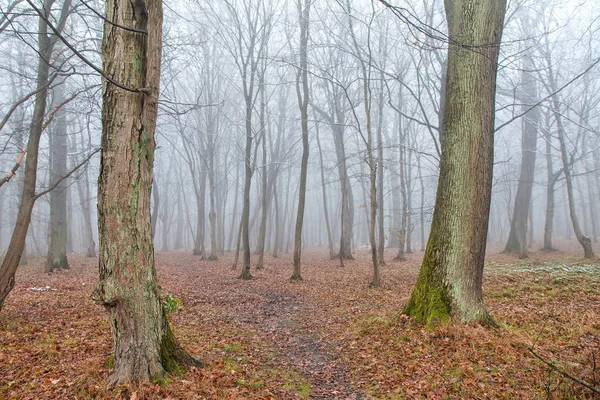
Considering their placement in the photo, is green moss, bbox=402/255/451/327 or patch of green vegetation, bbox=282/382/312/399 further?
green moss, bbox=402/255/451/327

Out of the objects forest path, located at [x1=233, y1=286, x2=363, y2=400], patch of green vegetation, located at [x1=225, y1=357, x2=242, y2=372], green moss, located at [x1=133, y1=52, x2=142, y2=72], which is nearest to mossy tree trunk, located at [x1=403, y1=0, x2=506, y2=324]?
forest path, located at [x1=233, y1=286, x2=363, y2=400]

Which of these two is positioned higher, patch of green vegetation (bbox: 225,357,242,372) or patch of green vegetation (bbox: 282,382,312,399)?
patch of green vegetation (bbox: 225,357,242,372)

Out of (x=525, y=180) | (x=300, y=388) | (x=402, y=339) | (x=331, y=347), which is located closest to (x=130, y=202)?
(x=300, y=388)

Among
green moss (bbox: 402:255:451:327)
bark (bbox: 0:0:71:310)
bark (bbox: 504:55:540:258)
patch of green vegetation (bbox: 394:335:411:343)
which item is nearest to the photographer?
patch of green vegetation (bbox: 394:335:411:343)

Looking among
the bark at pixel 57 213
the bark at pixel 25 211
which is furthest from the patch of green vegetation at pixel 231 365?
the bark at pixel 57 213

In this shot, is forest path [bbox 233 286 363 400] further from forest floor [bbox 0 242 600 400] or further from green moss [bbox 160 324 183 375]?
green moss [bbox 160 324 183 375]

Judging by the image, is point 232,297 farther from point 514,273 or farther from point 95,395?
point 514,273

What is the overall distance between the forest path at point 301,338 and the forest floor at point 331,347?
25mm

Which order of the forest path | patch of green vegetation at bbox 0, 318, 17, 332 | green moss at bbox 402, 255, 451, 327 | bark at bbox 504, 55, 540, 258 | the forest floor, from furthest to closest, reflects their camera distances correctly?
bark at bbox 504, 55, 540, 258 < patch of green vegetation at bbox 0, 318, 17, 332 < green moss at bbox 402, 255, 451, 327 < the forest path < the forest floor

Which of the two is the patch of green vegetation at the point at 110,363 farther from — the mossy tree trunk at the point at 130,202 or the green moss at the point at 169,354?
the green moss at the point at 169,354

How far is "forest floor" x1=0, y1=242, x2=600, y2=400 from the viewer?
12.2 feet

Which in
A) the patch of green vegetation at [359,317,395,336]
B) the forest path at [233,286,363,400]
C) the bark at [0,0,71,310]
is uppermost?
the bark at [0,0,71,310]

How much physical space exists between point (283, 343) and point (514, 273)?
7.14 meters

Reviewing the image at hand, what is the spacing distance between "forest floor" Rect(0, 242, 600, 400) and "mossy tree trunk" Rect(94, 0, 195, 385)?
38 cm
